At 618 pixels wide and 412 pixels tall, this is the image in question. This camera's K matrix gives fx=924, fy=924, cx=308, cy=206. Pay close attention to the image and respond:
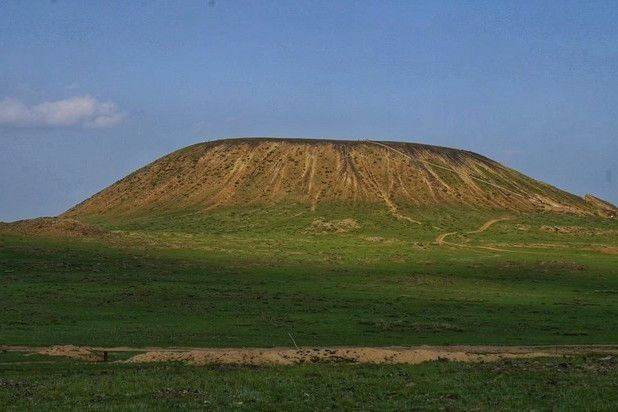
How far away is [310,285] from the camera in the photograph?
190 ft

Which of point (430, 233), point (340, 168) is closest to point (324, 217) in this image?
point (430, 233)

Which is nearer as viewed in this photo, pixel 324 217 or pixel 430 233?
pixel 430 233

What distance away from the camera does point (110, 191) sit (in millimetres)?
131375

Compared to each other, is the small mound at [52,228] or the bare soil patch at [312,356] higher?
the small mound at [52,228]

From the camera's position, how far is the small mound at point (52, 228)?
76.8 meters

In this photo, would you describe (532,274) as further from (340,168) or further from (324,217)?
(340,168)

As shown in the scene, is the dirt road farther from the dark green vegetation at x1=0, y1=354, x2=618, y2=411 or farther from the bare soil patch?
the dark green vegetation at x1=0, y1=354, x2=618, y2=411

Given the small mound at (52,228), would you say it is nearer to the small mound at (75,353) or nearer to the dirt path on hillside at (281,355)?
the dirt path on hillside at (281,355)

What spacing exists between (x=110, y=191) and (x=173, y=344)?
3960 inches

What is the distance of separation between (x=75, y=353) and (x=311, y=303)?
2060 cm

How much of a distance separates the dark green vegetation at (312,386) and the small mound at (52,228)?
49.4m

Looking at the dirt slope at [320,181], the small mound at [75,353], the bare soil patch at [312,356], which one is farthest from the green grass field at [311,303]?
the dirt slope at [320,181]

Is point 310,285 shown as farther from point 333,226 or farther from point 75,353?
point 333,226

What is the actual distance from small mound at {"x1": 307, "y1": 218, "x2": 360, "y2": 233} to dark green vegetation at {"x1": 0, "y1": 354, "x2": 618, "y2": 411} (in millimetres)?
65391
